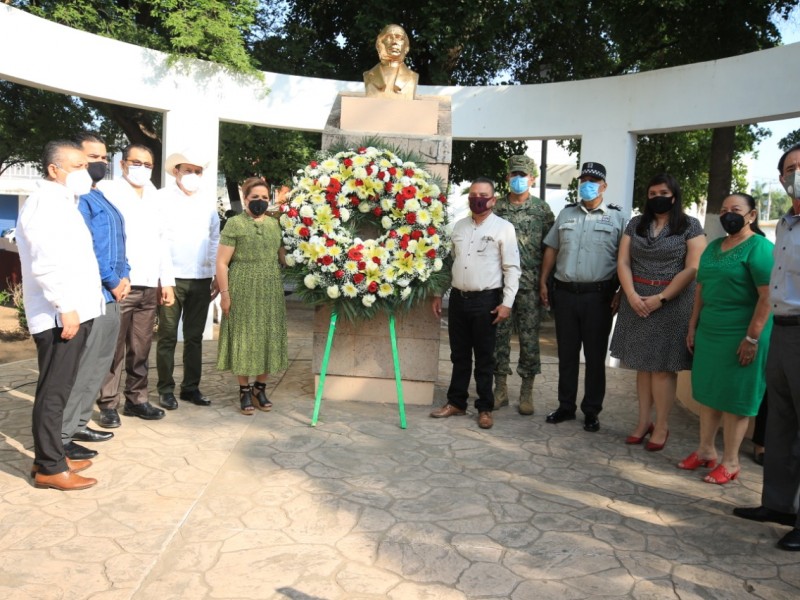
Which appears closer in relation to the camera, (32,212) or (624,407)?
(32,212)

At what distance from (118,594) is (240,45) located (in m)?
6.94

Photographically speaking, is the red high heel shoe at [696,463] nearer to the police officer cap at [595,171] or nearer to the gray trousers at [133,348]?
the police officer cap at [595,171]

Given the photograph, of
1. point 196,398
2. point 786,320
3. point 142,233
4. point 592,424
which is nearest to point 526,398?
point 592,424

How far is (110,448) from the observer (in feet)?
14.3

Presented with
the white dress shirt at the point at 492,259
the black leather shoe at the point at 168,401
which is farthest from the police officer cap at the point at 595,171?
the black leather shoe at the point at 168,401

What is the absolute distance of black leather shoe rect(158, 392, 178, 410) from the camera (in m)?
5.24

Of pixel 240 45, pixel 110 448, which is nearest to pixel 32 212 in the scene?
Result: pixel 110 448

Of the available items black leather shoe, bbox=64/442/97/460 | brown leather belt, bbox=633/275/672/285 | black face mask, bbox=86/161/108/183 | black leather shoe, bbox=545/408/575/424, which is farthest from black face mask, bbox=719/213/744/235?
black leather shoe, bbox=64/442/97/460

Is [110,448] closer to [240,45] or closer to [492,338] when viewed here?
[492,338]

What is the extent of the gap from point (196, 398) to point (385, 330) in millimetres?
1529

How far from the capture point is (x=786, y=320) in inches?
134

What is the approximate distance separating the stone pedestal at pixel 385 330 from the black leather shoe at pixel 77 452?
2.00 meters

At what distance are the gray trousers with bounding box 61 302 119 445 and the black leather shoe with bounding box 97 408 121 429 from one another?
1.40 ft

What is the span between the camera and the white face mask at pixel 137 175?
474 cm
